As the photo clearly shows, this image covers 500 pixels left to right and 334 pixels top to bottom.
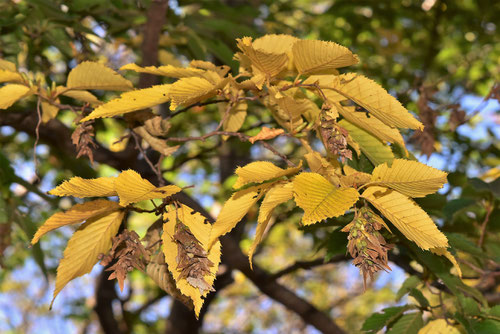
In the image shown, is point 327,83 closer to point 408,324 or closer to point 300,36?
point 408,324

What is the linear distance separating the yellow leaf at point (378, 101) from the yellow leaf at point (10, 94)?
2.23ft

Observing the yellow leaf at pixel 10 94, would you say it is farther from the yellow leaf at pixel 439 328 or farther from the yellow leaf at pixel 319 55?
the yellow leaf at pixel 439 328

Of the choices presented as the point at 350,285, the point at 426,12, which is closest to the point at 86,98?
the point at 426,12

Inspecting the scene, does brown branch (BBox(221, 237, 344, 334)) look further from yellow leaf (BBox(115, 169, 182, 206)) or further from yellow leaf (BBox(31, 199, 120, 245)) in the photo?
yellow leaf (BBox(115, 169, 182, 206))

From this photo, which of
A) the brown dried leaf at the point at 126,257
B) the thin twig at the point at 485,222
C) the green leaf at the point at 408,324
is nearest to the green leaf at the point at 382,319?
the green leaf at the point at 408,324

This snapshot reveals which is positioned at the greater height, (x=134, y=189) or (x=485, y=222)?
(x=134, y=189)

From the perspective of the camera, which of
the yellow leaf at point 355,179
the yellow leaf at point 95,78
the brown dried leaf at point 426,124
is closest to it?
the yellow leaf at point 355,179

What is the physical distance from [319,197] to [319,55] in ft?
0.87

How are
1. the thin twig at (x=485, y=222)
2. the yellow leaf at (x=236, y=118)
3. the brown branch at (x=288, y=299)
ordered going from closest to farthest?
the yellow leaf at (x=236, y=118) → the thin twig at (x=485, y=222) → the brown branch at (x=288, y=299)

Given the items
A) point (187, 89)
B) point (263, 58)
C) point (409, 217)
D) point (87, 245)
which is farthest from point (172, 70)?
point (409, 217)

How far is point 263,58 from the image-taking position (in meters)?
0.93

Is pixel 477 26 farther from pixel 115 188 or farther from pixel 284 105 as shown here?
pixel 115 188

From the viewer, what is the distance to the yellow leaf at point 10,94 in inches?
A: 42.8

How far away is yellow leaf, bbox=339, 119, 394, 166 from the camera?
1045mm
